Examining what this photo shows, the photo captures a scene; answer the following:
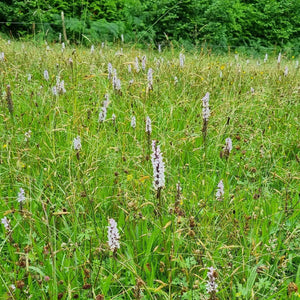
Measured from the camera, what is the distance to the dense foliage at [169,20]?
420 inches

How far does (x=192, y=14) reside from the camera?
41.8 feet

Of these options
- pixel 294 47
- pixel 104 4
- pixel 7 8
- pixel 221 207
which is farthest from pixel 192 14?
pixel 221 207

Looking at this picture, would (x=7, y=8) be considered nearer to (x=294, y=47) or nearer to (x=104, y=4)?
(x=104, y=4)

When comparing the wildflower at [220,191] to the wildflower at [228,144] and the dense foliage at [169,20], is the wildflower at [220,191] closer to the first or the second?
the wildflower at [228,144]

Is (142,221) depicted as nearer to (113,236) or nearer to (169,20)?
(113,236)

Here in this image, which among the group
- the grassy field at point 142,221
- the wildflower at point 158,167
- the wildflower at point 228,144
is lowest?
the grassy field at point 142,221

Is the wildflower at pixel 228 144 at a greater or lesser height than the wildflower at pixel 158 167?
lesser

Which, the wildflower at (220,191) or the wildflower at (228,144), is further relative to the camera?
the wildflower at (228,144)

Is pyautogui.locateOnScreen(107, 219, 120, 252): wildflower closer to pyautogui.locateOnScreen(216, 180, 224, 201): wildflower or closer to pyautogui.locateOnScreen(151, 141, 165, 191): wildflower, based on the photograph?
pyautogui.locateOnScreen(151, 141, 165, 191): wildflower

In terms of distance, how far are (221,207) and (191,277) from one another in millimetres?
556

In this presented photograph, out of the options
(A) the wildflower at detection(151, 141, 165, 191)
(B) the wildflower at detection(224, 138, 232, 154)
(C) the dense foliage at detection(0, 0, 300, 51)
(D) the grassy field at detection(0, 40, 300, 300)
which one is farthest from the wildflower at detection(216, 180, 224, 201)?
(C) the dense foliage at detection(0, 0, 300, 51)

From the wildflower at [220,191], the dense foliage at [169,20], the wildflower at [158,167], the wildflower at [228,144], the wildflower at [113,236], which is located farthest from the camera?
the dense foliage at [169,20]

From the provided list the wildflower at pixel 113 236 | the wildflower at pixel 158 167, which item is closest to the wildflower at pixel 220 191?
the wildflower at pixel 158 167

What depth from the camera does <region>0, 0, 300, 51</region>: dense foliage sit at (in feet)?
35.0
